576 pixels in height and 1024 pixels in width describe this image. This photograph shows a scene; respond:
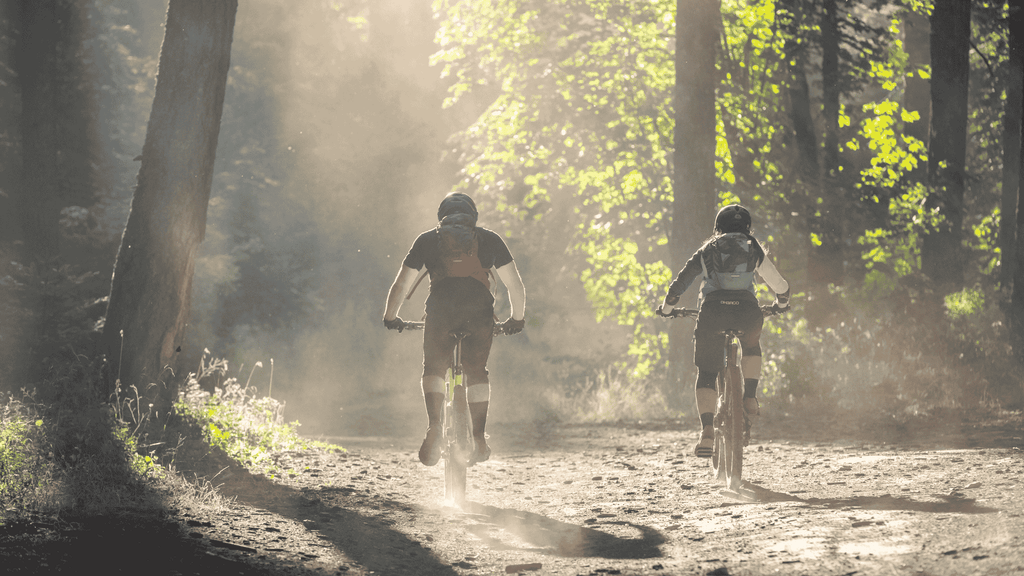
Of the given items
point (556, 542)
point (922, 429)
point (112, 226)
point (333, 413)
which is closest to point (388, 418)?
point (333, 413)

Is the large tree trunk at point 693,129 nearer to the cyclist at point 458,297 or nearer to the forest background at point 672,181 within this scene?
the forest background at point 672,181

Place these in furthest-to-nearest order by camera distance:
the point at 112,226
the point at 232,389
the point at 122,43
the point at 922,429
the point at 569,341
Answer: the point at 569,341 → the point at 122,43 → the point at 112,226 → the point at 922,429 → the point at 232,389

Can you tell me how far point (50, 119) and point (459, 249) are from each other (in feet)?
54.0

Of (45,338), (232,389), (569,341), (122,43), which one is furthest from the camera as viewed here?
(569,341)

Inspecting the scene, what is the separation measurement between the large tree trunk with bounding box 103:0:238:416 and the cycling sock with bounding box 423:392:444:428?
2.94 m

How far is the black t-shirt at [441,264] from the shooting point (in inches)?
256

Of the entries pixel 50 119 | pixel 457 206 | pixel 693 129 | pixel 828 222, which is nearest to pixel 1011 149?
pixel 828 222

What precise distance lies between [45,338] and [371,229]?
64.7 feet

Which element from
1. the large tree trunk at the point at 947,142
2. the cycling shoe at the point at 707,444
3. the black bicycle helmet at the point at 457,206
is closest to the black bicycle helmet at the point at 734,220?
the cycling shoe at the point at 707,444

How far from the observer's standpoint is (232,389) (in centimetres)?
963

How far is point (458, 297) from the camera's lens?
21.3ft

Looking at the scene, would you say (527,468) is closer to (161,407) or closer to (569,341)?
(161,407)

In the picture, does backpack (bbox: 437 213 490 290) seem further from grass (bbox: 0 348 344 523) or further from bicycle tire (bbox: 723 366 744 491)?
grass (bbox: 0 348 344 523)

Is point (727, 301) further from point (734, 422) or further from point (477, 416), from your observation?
point (477, 416)
